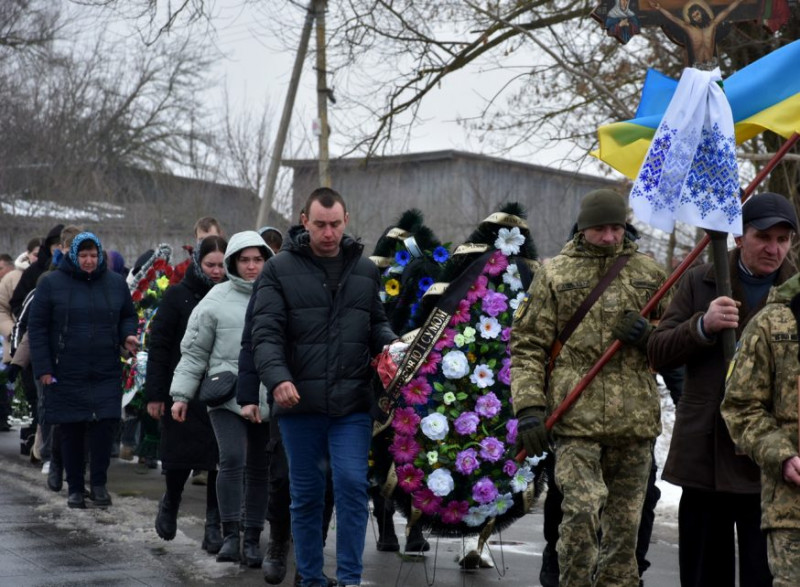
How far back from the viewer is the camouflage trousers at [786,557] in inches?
189

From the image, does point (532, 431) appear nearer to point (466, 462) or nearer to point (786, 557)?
point (466, 462)

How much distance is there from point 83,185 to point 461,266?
28581 millimetres

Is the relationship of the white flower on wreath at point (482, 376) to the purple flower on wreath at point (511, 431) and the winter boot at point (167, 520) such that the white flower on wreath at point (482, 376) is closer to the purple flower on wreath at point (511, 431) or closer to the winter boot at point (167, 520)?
the purple flower on wreath at point (511, 431)

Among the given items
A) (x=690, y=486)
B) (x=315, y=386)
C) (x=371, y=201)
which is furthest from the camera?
Result: (x=371, y=201)

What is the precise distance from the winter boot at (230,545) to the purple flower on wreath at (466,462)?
158cm

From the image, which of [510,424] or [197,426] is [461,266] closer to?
[510,424]

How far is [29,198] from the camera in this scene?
34.8m

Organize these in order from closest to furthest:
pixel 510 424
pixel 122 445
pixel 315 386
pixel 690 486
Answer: pixel 690 486, pixel 315 386, pixel 510 424, pixel 122 445

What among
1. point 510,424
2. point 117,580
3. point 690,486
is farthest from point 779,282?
point 117,580

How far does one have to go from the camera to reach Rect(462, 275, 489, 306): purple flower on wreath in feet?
24.9

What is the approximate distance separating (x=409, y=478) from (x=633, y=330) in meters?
1.84

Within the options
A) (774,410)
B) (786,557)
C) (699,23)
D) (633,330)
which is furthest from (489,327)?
(786,557)

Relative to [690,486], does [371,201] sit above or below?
above

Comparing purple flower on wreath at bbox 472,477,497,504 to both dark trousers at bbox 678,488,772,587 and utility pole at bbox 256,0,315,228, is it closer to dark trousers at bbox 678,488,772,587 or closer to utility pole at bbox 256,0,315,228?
dark trousers at bbox 678,488,772,587
